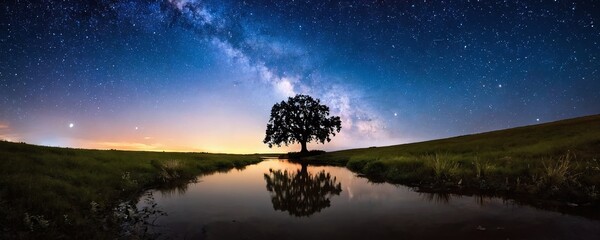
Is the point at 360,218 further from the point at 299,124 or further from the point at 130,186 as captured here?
the point at 299,124

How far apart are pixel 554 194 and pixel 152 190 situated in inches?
711

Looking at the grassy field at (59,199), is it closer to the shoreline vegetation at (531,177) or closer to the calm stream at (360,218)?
the calm stream at (360,218)

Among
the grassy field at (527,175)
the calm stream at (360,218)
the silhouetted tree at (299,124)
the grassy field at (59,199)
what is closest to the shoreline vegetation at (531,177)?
the grassy field at (527,175)

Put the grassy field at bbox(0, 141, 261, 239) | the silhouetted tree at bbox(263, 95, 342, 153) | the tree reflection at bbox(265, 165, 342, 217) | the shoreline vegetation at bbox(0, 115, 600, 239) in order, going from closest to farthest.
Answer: the grassy field at bbox(0, 141, 261, 239) < the shoreline vegetation at bbox(0, 115, 600, 239) < the tree reflection at bbox(265, 165, 342, 217) < the silhouetted tree at bbox(263, 95, 342, 153)

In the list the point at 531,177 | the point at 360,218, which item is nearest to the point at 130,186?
the point at 360,218

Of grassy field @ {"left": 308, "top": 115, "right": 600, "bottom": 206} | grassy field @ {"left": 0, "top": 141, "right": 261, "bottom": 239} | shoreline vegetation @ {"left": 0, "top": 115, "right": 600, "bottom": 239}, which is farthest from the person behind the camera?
grassy field @ {"left": 308, "top": 115, "right": 600, "bottom": 206}

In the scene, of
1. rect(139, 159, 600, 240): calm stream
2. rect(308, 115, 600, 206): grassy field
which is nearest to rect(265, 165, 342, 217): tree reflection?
rect(139, 159, 600, 240): calm stream

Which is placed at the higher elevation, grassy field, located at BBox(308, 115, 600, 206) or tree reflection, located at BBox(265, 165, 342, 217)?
grassy field, located at BBox(308, 115, 600, 206)

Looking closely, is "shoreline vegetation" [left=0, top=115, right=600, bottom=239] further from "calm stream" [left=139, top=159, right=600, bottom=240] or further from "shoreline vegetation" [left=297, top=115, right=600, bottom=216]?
"calm stream" [left=139, top=159, right=600, bottom=240]

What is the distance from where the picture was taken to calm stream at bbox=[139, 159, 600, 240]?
27.1ft

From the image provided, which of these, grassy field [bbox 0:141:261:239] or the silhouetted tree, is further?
the silhouetted tree

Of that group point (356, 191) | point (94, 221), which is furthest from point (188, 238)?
point (356, 191)

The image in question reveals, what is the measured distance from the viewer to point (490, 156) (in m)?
21.7

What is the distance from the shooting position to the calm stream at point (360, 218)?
27.1ft
